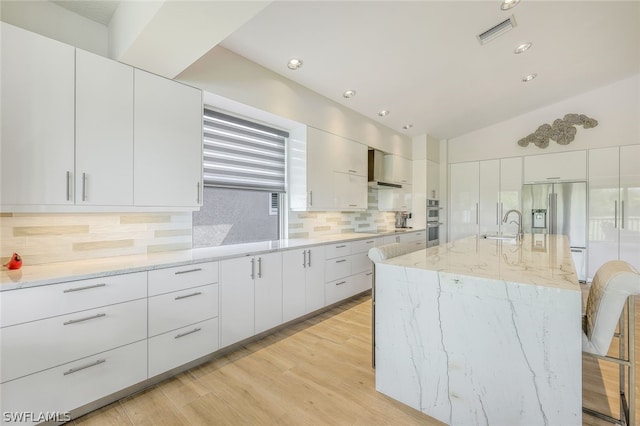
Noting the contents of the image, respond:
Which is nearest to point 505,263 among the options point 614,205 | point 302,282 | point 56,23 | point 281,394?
point 281,394

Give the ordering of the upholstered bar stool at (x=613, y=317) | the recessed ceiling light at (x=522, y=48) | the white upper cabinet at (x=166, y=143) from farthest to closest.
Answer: the recessed ceiling light at (x=522, y=48), the white upper cabinet at (x=166, y=143), the upholstered bar stool at (x=613, y=317)

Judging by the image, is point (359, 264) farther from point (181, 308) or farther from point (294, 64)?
point (294, 64)

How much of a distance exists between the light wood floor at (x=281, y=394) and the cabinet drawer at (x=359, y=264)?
3.92 feet

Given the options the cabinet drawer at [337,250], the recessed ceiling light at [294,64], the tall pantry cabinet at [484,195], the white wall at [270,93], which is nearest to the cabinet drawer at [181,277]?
the cabinet drawer at [337,250]

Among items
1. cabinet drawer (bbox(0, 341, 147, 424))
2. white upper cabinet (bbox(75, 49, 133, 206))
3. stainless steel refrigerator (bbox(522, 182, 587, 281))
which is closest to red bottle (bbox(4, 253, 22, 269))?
white upper cabinet (bbox(75, 49, 133, 206))

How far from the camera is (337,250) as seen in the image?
3.38m

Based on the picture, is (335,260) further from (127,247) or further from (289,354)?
(127,247)

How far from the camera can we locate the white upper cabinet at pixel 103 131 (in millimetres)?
1810

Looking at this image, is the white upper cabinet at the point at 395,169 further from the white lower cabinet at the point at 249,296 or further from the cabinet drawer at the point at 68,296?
the cabinet drawer at the point at 68,296

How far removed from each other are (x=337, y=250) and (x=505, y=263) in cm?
192

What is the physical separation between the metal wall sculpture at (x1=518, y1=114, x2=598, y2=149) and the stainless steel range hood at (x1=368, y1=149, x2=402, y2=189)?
272cm

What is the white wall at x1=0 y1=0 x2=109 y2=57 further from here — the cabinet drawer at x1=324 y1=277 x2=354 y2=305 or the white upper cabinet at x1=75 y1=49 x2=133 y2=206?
the cabinet drawer at x1=324 y1=277 x2=354 y2=305

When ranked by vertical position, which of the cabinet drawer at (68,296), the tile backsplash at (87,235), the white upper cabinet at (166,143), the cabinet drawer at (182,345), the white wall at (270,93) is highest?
the white wall at (270,93)

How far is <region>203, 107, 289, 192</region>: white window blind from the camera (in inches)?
108
